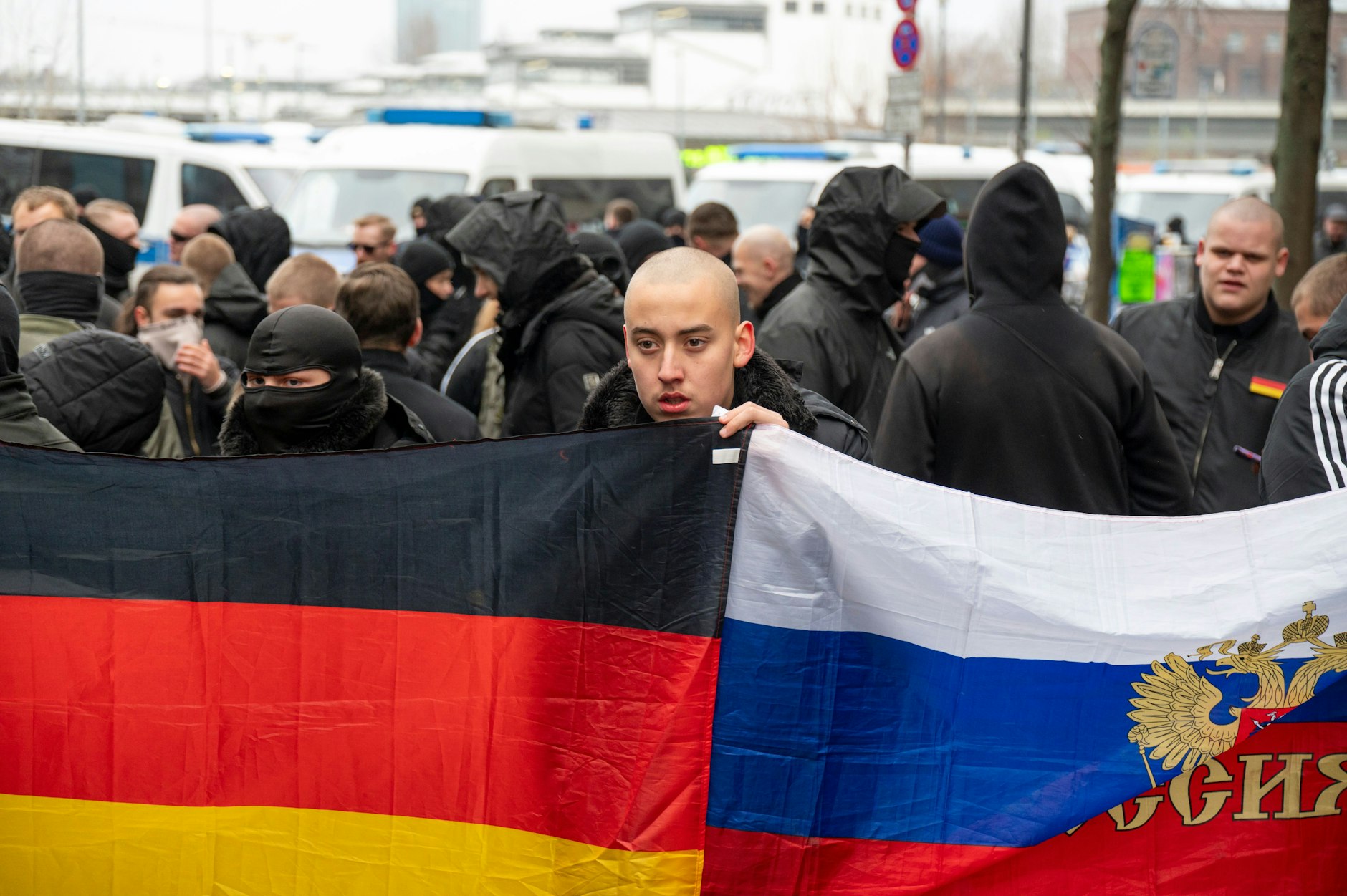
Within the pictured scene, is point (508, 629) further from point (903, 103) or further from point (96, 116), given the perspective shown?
point (96, 116)

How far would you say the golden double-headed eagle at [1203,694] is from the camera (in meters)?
3.02

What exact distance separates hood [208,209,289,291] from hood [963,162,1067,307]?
6.38 metres

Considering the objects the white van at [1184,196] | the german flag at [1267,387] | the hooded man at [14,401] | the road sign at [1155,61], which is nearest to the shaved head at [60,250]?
the hooded man at [14,401]

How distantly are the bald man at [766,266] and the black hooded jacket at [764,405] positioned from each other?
3.79 metres

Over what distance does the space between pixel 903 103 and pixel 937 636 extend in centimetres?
1077

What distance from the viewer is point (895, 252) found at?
5773 mm

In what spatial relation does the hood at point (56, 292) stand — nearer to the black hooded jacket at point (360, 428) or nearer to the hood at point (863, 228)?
the black hooded jacket at point (360, 428)

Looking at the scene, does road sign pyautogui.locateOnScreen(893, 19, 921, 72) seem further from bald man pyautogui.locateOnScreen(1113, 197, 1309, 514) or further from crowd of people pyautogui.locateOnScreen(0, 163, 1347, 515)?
bald man pyautogui.locateOnScreen(1113, 197, 1309, 514)

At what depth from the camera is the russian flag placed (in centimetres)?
298

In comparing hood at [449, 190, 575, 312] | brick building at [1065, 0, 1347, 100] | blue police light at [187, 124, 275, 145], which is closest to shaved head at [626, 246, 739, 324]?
hood at [449, 190, 575, 312]

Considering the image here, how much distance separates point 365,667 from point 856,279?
314 centimetres

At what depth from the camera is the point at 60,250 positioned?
5.71 m

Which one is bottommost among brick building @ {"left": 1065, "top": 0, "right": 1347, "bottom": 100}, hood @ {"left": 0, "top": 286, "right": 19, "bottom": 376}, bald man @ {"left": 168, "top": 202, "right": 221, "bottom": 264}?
hood @ {"left": 0, "top": 286, "right": 19, "bottom": 376}

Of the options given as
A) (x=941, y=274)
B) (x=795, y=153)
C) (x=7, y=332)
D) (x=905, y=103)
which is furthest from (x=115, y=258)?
(x=795, y=153)
